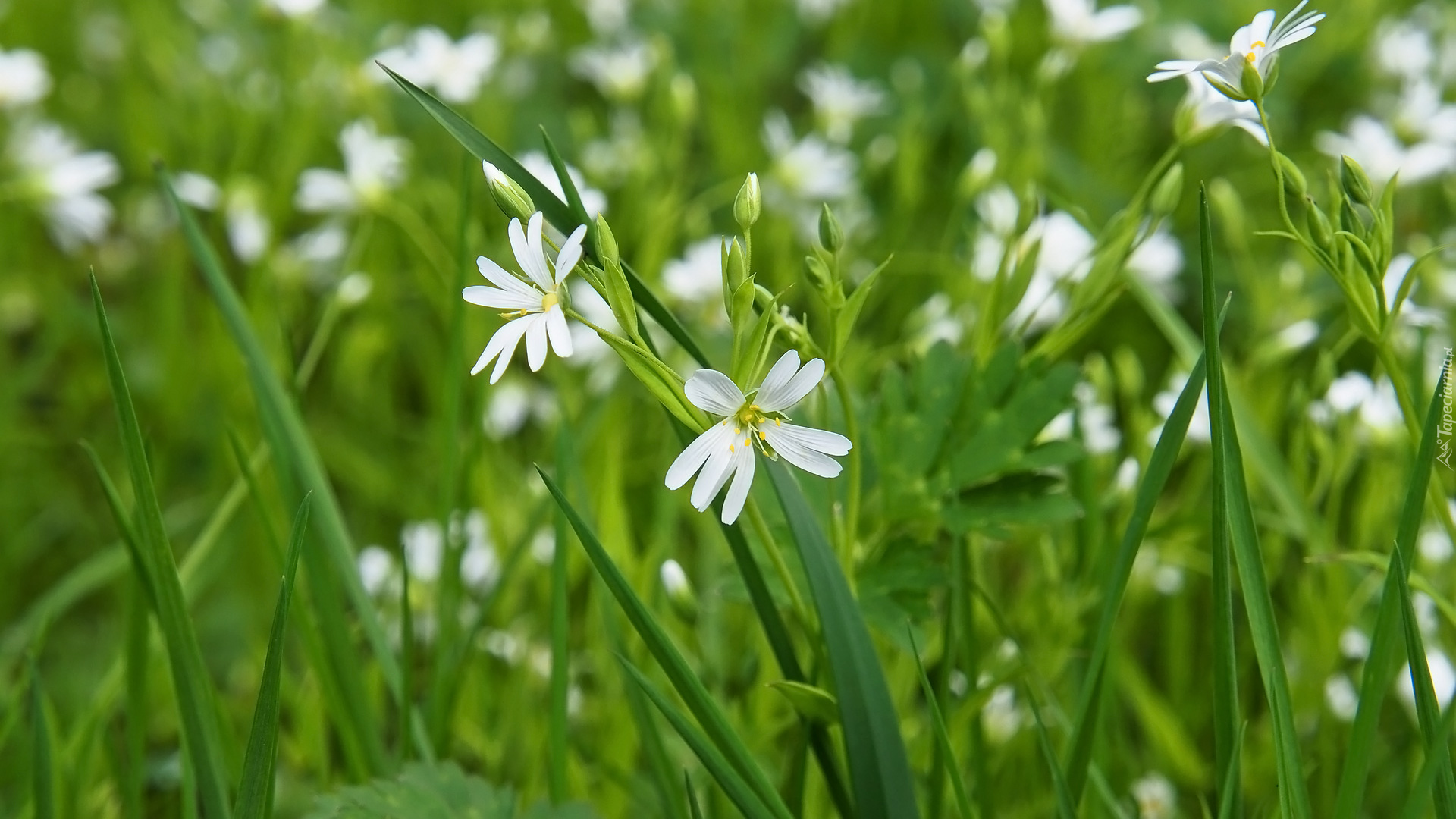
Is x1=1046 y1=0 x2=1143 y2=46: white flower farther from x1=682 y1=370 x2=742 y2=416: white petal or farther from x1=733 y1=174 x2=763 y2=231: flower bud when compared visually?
x1=682 y1=370 x2=742 y2=416: white petal

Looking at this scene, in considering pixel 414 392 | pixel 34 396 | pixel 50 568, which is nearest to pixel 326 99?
pixel 414 392

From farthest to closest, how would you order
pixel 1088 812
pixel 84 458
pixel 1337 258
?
pixel 84 458 < pixel 1088 812 < pixel 1337 258

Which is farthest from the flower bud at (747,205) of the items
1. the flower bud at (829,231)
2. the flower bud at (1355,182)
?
the flower bud at (1355,182)

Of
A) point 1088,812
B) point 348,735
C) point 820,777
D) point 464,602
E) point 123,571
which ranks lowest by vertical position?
point 1088,812

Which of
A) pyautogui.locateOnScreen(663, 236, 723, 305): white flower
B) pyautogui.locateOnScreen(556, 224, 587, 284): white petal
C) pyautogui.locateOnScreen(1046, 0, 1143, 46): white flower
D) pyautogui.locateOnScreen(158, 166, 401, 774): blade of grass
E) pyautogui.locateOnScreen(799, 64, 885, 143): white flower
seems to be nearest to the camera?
pyautogui.locateOnScreen(556, 224, 587, 284): white petal

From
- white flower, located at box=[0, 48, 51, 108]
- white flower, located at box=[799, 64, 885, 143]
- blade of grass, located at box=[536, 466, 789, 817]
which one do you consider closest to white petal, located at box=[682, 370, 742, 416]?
blade of grass, located at box=[536, 466, 789, 817]

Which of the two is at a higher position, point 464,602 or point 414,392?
point 414,392

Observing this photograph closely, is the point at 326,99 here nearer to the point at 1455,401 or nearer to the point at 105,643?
the point at 105,643

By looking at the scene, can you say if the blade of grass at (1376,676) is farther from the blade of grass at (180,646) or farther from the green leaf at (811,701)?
the blade of grass at (180,646)
